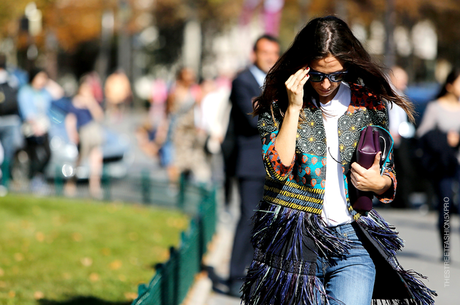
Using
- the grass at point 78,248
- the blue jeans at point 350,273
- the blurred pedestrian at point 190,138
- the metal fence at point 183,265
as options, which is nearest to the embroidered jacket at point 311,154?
the blue jeans at point 350,273

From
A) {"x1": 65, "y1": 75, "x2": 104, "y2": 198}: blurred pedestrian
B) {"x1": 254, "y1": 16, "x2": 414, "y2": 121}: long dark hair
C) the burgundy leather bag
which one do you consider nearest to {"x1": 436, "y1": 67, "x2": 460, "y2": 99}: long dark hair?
{"x1": 254, "y1": 16, "x2": 414, "y2": 121}: long dark hair

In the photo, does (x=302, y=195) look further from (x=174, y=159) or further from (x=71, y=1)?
(x=71, y=1)

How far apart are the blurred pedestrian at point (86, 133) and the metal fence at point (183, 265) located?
10.6 feet

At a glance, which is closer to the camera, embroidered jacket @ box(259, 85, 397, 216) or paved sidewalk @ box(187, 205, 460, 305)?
embroidered jacket @ box(259, 85, 397, 216)

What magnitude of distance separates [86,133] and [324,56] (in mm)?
8445

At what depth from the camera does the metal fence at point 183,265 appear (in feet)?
12.8

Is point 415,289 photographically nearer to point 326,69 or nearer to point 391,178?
point 391,178

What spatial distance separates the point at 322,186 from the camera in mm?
2873

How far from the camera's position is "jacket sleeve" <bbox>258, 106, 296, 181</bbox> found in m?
2.80

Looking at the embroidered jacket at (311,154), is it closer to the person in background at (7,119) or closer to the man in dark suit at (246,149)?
the man in dark suit at (246,149)

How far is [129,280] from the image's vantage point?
598cm

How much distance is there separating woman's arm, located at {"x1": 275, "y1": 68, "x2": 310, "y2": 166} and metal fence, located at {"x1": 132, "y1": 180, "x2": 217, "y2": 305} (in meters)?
1.18

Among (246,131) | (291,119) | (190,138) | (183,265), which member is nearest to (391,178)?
(291,119)

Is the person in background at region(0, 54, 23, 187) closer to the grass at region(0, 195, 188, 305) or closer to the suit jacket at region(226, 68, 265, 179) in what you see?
the grass at region(0, 195, 188, 305)
